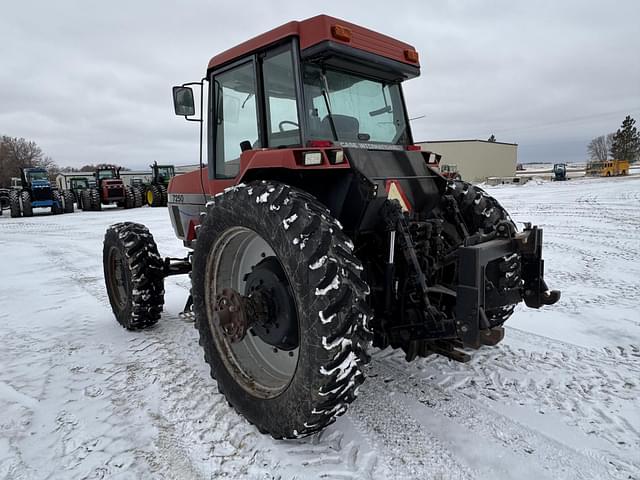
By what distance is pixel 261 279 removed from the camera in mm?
2730

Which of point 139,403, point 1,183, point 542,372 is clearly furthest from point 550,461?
point 1,183

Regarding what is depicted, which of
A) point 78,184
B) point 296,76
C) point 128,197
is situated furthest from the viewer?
point 78,184

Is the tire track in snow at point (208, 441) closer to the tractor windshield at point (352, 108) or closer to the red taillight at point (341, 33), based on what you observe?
the tractor windshield at point (352, 108)

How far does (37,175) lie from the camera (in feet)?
72.1

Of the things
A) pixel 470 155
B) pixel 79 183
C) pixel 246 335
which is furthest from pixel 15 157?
pixel 246 335

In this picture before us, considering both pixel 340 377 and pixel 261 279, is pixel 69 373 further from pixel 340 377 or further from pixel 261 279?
pixel 340 377

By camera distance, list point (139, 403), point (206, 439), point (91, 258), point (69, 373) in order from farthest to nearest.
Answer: point (91, 258) → point (69, 373) → point (139, 403) → point (206, 439)

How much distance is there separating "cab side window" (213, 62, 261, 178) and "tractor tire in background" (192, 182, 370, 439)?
0.92 metres

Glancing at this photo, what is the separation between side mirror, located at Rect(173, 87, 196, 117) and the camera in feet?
12.0

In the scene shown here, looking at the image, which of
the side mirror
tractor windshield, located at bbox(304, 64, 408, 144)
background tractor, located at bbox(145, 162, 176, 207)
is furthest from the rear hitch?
background tractor, located at bbox(145, 162, 176, 207)

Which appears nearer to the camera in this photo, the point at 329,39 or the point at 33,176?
A: the point at 329,39

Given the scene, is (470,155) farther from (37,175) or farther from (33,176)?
(33,176)

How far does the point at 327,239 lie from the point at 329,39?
54.5 inches

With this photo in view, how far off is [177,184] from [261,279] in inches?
98.5
